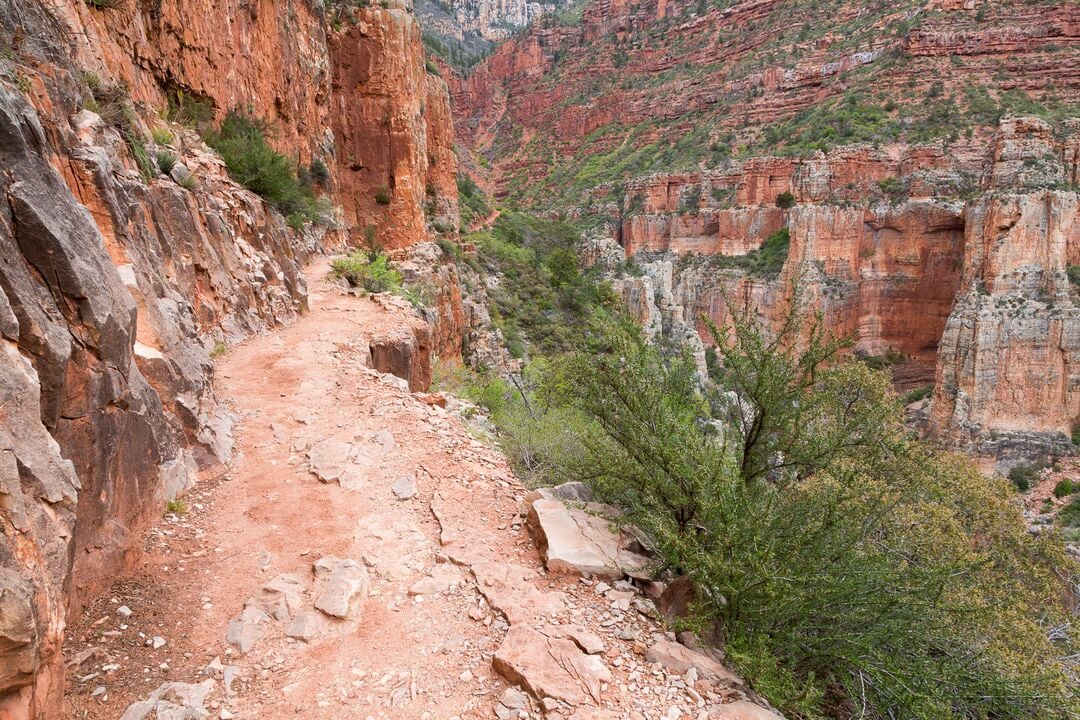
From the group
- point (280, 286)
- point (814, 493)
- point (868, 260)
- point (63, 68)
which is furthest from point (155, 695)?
point (868, 260)

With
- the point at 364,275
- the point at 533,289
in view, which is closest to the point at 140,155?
the point at 364,275

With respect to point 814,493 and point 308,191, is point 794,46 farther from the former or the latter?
point 814,493

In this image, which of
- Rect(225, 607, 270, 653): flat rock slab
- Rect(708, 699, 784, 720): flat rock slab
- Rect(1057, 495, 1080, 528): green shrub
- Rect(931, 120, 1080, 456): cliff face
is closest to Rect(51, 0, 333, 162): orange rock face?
Rect(225, 607, 270, 653): flat rock slab

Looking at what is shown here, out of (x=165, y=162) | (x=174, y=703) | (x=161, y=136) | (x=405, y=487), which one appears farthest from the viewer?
(x=161, y=136)

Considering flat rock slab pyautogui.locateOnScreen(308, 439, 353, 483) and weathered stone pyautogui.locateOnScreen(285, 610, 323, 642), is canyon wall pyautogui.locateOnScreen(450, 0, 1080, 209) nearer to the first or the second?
flat rock slab pyautogui.locateOnScreen(308, 439, 353, 483)

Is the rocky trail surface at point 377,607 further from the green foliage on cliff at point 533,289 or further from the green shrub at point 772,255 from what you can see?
the green shrub at point 772,255

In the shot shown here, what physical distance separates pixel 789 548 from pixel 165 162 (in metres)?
8.90

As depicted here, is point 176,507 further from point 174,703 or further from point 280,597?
point 174,703

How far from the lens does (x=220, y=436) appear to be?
5.11 m

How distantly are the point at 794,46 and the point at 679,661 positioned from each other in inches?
2305

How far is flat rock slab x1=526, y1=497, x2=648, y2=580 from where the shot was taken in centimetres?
389

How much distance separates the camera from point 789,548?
389 cm

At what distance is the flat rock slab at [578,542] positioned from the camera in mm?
3893

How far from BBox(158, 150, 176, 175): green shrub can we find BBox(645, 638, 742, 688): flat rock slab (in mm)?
8512
